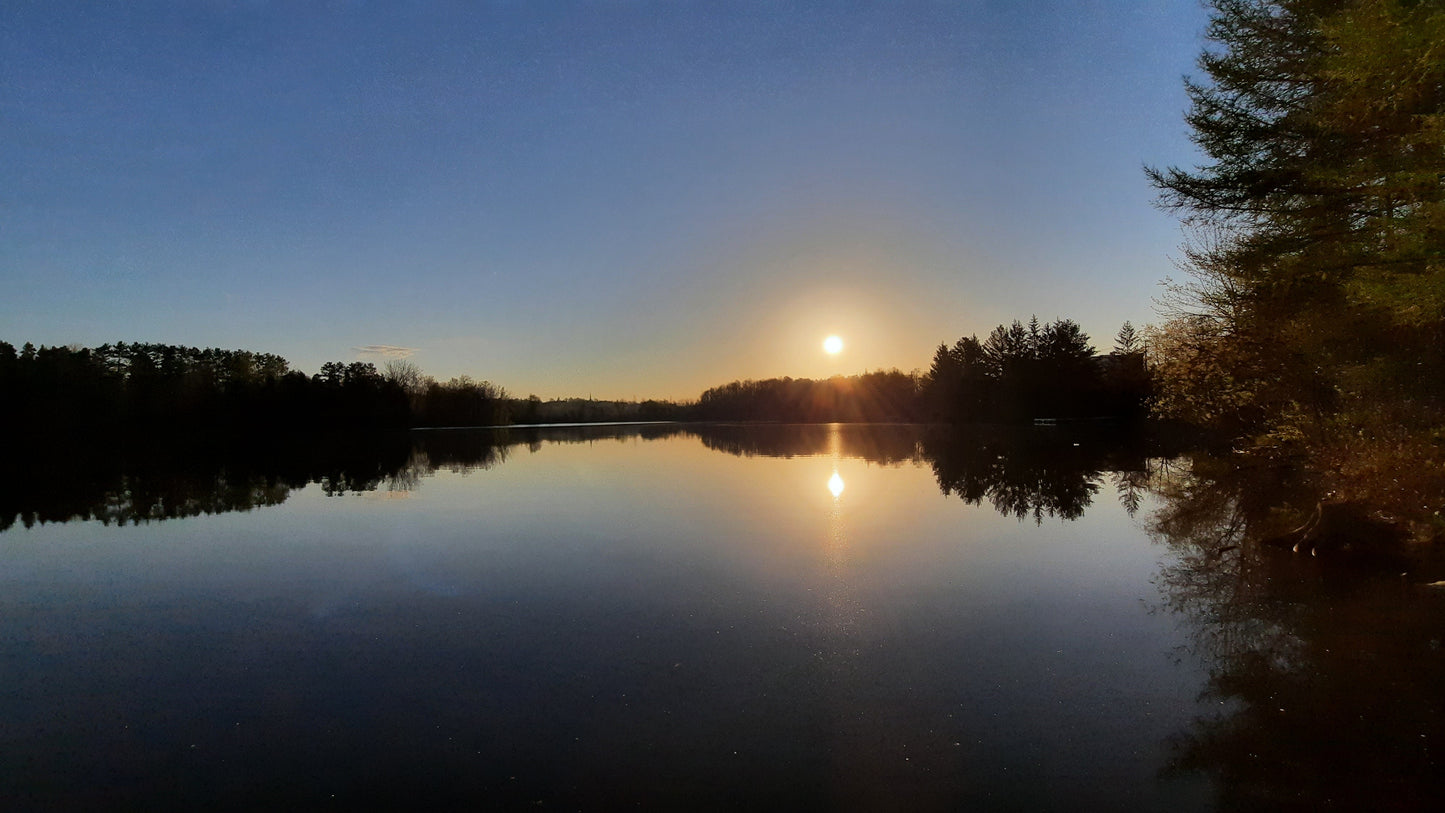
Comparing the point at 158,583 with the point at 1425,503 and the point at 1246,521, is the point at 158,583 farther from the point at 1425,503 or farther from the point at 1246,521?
the point at 1246,521

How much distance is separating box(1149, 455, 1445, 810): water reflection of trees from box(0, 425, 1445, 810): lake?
0.13ft

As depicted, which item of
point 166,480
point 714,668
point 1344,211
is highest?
point 1344,211

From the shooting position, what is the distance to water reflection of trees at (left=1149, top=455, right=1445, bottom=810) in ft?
16.1

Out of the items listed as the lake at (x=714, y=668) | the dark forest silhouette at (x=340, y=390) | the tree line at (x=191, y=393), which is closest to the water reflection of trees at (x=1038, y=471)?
the lake at (x=714, y=668)

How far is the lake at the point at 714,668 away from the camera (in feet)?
16.3

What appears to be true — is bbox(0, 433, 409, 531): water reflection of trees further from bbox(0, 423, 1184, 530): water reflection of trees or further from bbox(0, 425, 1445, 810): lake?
bbox(0, 425, 1445, 810): lake

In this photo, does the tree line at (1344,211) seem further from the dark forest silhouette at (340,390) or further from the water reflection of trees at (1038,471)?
the dark forest silhouette at (340,390)

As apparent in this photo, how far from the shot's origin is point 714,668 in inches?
275

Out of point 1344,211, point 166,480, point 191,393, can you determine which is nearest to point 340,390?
point 191,393

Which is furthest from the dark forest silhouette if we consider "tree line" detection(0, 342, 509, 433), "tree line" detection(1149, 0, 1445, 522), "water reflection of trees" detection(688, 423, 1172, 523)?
"tree line" detection(1149, 0, 1445, 522)

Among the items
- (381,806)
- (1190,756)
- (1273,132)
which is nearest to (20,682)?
(381,806)

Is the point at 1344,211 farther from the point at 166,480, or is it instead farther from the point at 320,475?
the point at 166,480

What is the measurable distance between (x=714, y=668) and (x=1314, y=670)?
19.6 ft

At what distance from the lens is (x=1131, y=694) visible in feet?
21.0
